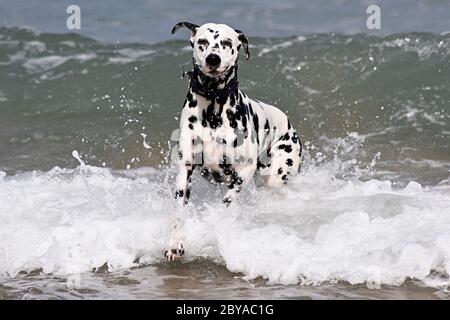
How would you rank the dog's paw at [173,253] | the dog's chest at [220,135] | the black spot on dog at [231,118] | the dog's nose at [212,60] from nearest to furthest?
the dog's nose at [212,60]
the dog's paw at [173,253]
the dog's chest at [220,135]
the black spot on dog at [231,118]

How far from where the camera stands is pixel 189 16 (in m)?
17.7

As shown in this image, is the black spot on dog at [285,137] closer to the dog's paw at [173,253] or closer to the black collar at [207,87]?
the black collar at [207,87]

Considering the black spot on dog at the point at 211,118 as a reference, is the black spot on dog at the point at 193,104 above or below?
above

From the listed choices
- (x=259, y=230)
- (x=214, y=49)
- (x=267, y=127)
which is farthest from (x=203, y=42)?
(x=259, y=230)

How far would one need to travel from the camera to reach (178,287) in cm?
665

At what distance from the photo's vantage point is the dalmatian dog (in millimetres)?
7066

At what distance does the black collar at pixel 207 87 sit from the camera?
7234 millimetres

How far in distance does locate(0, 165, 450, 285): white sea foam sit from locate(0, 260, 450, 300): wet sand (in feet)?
0.40

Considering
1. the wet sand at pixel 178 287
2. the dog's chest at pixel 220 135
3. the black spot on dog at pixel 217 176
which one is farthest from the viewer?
the black spot on dog at pixel 217 176

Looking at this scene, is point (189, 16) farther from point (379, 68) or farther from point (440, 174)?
point (440, 174)

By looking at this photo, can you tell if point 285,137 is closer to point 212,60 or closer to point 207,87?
point 207,87

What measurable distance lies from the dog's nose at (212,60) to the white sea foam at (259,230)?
1329 millimetres

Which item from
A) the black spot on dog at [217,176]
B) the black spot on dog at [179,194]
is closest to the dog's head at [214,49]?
the black spot on dog at [217,176]

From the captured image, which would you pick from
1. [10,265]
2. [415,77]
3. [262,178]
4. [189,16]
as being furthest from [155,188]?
[189,16]
